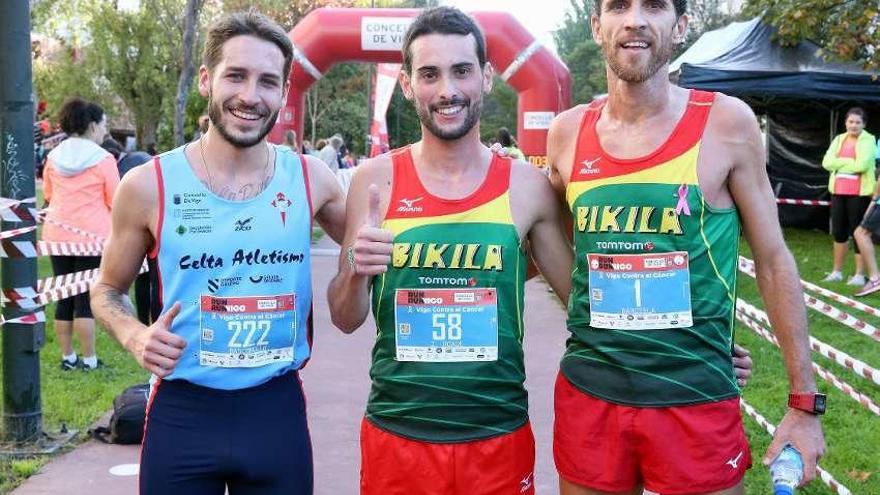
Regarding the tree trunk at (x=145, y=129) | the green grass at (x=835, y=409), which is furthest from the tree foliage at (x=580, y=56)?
the green grass at (x=835, y=409)

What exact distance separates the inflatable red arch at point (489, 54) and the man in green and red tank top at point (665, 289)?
1080 centimetres

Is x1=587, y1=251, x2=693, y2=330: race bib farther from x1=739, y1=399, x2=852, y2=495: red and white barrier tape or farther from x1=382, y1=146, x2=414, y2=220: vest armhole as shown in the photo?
x1=739, y1=399, x2=852, y2=495: red and white barrier tape

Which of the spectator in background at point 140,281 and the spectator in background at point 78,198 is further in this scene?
the spectator in background at point 140,281

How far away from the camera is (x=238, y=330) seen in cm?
249

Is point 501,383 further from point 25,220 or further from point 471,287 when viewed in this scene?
point 25,220

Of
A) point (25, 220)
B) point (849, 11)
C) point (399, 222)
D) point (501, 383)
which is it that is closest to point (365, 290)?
point (399, 222)

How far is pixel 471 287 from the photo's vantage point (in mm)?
2543

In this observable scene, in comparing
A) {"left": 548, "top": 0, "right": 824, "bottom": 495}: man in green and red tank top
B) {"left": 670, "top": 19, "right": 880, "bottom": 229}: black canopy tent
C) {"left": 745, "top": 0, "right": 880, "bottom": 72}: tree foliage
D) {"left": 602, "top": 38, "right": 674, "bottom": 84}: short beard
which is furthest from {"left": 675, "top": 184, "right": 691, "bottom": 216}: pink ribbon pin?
{"left": 670, "top": 19, "right": 880, "bottom": 229}: black canopy tent

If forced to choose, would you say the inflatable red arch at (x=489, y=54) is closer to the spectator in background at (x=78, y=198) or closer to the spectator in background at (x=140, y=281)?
the spectator in background at (x=140, y=281)

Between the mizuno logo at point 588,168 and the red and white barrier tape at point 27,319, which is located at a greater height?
the mizuno logo at point 588,168

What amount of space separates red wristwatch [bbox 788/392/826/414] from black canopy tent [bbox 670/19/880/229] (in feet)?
32.9

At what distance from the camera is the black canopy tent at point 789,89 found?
1273cm

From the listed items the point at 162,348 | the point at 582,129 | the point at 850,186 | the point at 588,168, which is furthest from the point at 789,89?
the point at 162,348

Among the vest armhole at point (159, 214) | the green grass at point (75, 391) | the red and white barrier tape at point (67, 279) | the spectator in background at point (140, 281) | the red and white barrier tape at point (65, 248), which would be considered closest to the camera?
the vest armhole at point (159, 214)
